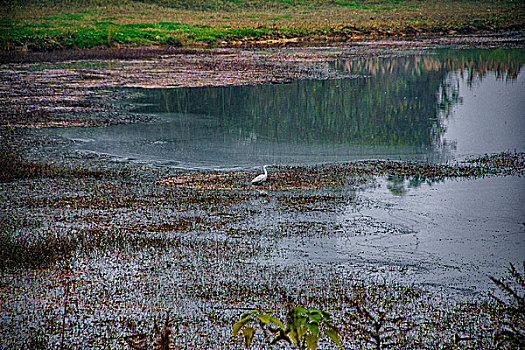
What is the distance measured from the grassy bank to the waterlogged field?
96.7 ft

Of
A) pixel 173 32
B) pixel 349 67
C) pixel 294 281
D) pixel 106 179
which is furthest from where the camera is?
pixel 173 32

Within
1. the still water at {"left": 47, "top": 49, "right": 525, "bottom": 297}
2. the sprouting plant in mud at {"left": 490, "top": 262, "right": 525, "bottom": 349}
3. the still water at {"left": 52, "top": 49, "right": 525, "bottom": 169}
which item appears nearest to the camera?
the sprouting plant in mud at {"left": 490, "top": 262, "right": 525, "bottom": 349}

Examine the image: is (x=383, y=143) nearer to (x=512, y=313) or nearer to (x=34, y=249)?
(x=34, y=249)

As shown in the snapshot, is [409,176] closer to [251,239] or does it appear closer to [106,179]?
[251,239]

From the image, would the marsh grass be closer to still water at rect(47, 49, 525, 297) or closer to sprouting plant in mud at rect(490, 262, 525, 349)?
still water at rect(47, 49, 525, 297)

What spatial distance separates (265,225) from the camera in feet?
37.2

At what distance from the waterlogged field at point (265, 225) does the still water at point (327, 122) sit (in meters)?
0.13

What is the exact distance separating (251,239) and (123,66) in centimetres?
3092

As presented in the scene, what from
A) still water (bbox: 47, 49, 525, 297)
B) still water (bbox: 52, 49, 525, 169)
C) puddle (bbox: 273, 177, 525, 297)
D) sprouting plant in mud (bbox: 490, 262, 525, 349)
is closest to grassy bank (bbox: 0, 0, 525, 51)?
still water (bbox: 47, 49, 525, 297)

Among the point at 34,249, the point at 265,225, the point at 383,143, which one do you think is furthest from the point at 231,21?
the point at 34,249

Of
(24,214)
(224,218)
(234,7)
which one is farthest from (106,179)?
(234,7)

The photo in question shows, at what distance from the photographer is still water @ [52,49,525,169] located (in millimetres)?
17562

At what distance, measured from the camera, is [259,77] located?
32.0m

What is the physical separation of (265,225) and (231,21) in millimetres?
60028
